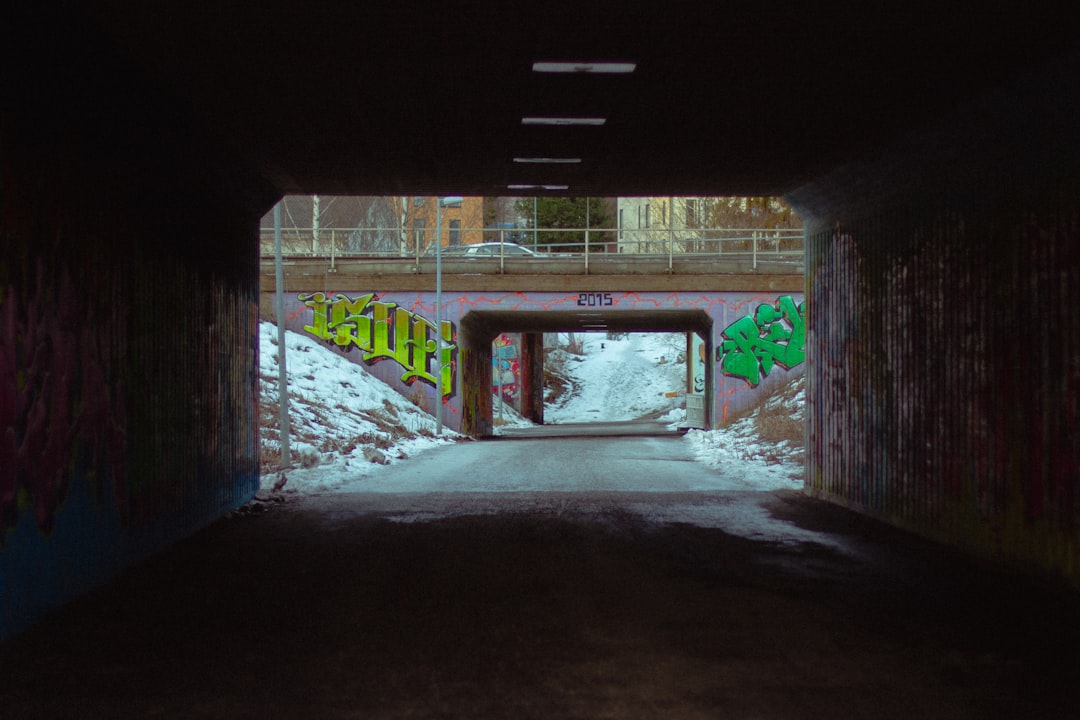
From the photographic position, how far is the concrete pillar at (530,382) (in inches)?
2296

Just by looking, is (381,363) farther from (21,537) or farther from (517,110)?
(21,537)

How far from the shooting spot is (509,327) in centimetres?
4006

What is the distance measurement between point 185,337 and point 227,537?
1.99m

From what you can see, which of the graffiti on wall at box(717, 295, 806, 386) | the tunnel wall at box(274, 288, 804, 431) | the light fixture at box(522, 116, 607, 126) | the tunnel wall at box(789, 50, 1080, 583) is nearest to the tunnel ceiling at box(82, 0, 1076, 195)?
the light fixture at box(522, 116, 607, 126)

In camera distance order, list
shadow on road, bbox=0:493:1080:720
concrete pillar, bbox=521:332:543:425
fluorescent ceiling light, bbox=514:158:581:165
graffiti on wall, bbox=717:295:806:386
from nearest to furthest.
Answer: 1. shadow on road, bbox=0:493:1080:720
2. fluorescent ceiling light, bbox=514:158:581:165
3. graffiti on wall, bbox=717:295:806:386
4. concrete pillar, bbox=521:332:543:425

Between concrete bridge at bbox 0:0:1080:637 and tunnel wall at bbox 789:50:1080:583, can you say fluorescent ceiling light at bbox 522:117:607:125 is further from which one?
tunnel wall at bbox 789:50:1080:583

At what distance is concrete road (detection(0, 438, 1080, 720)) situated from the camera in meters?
4.70

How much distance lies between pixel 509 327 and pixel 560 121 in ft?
99.0

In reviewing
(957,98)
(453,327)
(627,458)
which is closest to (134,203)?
(957,98)

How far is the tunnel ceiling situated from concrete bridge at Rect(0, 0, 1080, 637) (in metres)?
0.04

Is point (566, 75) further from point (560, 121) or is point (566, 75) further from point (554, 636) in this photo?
point (554, 636)

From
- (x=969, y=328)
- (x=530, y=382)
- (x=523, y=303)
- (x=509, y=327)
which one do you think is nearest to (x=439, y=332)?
(x=523, y=303)

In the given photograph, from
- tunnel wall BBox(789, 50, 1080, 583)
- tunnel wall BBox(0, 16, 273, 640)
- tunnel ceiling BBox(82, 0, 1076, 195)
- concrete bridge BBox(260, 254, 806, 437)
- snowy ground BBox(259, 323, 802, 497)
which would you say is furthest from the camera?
concrete bridge BBox(260, 254, 806, 437)

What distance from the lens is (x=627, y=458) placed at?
20.8m
